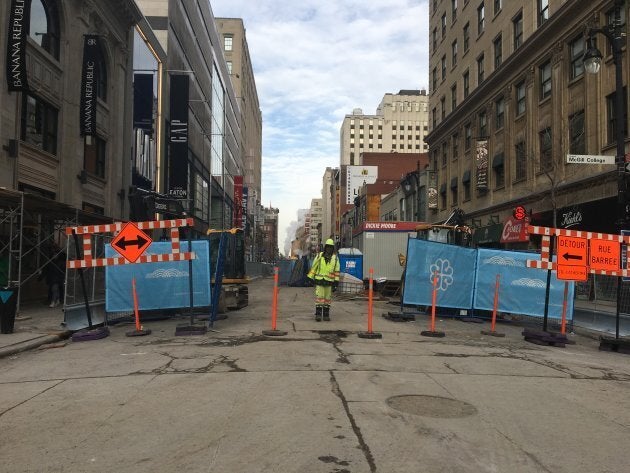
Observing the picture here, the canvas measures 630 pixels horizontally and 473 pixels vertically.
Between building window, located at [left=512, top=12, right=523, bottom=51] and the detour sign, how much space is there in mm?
19315

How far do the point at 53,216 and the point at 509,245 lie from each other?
21.7m

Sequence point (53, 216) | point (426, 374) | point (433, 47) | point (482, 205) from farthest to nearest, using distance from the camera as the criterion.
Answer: point (433, 47) < point (482, 205) < point (53, 216) < point (426, 374)

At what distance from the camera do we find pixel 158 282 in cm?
1233

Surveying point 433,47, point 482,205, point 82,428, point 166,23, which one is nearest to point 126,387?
point 82,428

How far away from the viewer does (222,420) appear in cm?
502

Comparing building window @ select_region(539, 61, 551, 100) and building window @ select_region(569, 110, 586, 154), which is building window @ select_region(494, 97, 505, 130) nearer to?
building window @ select_region(539, 61, 551, 100)

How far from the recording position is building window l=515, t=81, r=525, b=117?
27.2 metres

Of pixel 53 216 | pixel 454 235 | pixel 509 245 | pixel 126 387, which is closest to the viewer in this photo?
pixel 126 387

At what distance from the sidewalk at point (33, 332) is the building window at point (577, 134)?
19.6m

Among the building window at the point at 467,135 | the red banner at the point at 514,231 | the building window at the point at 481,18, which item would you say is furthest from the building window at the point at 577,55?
the building window at the point at 467,135

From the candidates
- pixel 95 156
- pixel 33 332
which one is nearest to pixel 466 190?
pixel 95 156

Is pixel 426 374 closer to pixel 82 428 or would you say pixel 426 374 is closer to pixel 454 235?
pixel 82 428

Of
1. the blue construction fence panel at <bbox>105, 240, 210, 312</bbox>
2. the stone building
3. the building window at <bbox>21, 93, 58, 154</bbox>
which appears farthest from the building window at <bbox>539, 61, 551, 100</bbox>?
the building window at <bbox>21, 93, 58, 154</bbox>

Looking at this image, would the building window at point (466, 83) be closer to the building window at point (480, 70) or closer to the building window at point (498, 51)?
the building window at point (480, 70)
